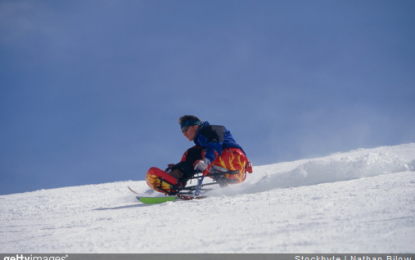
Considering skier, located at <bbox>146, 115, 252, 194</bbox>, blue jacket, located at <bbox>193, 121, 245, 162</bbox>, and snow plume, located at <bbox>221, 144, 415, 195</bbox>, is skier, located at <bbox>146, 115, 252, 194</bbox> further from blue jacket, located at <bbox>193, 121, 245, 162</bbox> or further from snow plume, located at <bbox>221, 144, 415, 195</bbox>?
snow plume, located at <bbox>221, 144, 415, 195</bbox>

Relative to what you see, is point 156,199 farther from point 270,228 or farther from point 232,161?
point 270,228

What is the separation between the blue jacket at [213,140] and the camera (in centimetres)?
497

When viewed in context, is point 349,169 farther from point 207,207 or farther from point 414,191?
point 207,207

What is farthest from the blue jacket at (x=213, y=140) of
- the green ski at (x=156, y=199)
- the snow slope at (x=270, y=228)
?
the snow slope at (x=270, y=228)

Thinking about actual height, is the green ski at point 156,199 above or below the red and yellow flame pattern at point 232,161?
below

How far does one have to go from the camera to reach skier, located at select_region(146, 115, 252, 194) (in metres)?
4.90

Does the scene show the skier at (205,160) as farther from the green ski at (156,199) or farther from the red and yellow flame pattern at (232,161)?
the green ski at (156,199)

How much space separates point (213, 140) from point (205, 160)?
41 centimetres

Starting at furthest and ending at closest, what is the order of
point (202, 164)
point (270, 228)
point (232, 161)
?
point (232, 161), point (202, 164), point (270, 228)

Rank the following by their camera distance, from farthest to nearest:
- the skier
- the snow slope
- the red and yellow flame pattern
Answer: the red and yellow flame pattern < the skier < the snow slope

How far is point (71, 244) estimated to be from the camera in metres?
2.21

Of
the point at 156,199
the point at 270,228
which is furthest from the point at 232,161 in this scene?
the point at 270,228

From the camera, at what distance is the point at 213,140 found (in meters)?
5.07

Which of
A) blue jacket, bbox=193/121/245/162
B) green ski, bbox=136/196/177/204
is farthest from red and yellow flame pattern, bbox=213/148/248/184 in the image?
green ski, bbox=136/196/177/204
